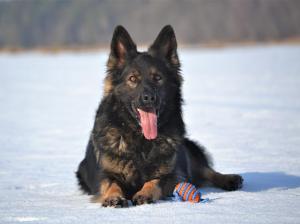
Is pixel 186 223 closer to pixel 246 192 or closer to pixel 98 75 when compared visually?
pixel 246 192

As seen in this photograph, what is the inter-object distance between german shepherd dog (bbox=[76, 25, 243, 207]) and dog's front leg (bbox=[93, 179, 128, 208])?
1cm

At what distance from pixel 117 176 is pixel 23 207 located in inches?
42.0

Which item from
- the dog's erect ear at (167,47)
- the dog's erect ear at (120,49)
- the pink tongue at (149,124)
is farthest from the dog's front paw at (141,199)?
the dog's erect ear at (167,47)

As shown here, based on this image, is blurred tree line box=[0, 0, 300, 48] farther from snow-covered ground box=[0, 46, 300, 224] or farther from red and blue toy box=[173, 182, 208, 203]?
red and blue toy box=[173, 182, 208, 203]

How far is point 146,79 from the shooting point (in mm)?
5703

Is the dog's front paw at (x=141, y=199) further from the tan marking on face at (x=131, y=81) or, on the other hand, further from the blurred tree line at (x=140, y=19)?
the blurred tree line at (x=140, y=19)

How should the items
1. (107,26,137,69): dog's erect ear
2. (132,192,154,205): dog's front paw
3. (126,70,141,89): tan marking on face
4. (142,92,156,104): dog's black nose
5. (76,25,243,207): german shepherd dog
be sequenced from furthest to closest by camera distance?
1. (107,26,137,69): dog's erect ear
2. (126,70,141,89): tan marking on face
3. (76,25,243,207): german shepherd dog
4. (142,92,156,104): dog's black nose
5. (132,192,154,205): dog's front paw

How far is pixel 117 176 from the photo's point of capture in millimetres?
5617

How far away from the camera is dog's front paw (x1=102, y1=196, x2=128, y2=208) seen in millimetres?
4965

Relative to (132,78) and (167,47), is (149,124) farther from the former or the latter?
(167,47)

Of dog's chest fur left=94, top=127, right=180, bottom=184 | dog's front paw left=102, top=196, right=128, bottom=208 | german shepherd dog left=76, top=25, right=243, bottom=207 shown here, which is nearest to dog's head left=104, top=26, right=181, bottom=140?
german shepherd dog left=76, top=25, right=243, bottom=207

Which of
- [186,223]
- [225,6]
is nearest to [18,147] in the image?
[186,223]

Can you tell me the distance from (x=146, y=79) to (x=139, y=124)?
1.70 feet

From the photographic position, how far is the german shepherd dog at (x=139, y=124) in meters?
5.59
